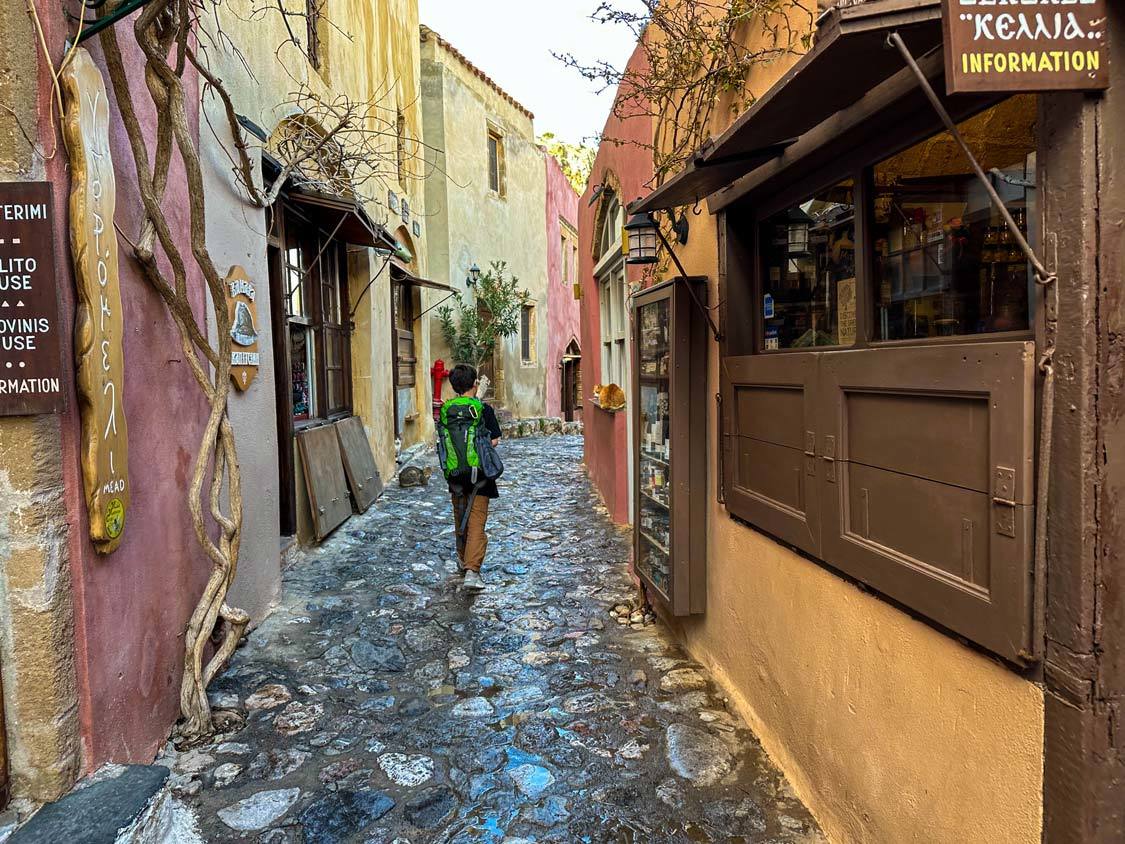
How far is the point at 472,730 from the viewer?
3555 millimetres

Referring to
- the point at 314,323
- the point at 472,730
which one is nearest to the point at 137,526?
the point at 472,730

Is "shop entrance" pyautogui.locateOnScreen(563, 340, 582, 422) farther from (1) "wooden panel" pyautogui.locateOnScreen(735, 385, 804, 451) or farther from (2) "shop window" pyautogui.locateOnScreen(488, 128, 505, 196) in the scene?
(1) "wooden panel" pyautogui.locateOnScreen(735, 385, 804, 451)

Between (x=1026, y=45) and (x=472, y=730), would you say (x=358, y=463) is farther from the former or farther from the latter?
(x=1026, y=45)

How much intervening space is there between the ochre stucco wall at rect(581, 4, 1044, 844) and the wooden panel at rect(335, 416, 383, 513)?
4977 mm

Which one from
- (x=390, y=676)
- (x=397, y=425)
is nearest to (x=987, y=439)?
(x=390, y=676)

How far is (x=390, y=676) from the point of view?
4.18 metres

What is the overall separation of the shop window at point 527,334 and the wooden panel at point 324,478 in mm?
13162

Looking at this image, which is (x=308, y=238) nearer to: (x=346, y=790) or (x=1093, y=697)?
(x=346, y=790)

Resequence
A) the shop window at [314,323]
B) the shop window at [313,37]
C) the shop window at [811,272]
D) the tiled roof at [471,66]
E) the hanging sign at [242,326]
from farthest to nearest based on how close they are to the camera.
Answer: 1. the tiled roof at [471,66]
2. the shop window at [313,37]
3. the shop window at [314,323]
4. the hanging sign at [242,326]
5. the shop window at [811,272]

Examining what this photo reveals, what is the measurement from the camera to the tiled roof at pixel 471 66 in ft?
50.7

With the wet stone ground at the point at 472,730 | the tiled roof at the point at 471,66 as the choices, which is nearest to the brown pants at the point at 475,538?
the wet stone ground at the point at 472,730

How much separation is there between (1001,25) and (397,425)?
1131 cm

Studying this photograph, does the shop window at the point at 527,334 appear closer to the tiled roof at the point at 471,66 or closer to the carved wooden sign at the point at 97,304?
the tiled roof at the point at 471,66

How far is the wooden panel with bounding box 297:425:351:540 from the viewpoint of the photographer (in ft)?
22.0
